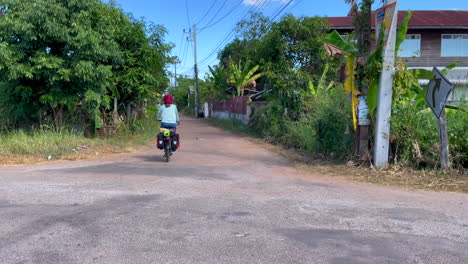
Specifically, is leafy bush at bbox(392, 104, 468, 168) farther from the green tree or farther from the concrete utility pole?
the green tree

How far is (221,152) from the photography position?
1155cm

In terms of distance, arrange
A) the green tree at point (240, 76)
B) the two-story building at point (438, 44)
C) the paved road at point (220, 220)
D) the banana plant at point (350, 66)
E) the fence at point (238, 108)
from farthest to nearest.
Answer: the green tree at point (240, 76) < the two-story building at point (438, 44) < the fence at point (238, 108) < the banana plant at point (350, 66) < the paved road at point (220, 220)

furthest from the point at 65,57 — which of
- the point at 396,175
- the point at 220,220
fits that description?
the point at 396,175

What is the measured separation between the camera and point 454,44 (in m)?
22.8

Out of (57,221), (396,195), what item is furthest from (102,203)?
Answer: (396,195)

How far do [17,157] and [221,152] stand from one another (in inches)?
207

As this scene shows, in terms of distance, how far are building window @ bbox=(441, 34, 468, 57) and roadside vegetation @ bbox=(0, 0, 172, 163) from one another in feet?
55.8

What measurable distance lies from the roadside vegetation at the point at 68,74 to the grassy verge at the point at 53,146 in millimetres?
24

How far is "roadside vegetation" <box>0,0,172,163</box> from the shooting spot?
10.2 m

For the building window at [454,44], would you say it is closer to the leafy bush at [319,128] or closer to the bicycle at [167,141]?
the leafy bush at [319,128]

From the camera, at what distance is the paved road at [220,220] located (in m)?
3.80

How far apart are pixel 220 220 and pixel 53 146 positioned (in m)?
7.23

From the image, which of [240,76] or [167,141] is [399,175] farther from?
[240,76]

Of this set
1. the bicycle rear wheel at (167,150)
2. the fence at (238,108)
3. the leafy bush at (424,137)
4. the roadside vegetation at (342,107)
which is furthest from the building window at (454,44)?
the bicycle rear wheel at (167,150)
